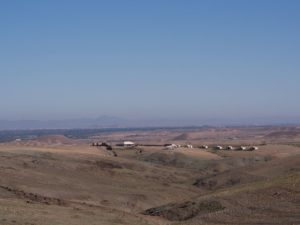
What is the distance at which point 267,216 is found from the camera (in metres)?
29.3

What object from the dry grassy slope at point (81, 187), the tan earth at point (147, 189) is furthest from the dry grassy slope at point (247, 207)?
the dry grassy slope at point (81, 187)

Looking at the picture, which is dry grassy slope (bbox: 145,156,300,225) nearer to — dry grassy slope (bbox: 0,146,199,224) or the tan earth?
the tan earth

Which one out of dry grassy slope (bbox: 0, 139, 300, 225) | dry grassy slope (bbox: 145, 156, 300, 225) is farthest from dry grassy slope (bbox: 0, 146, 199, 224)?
dry grassy slope (bbox: 145, 156, 300, 225)

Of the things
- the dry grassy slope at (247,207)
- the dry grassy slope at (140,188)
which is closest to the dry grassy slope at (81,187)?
the dry grassy slope at (140,188)

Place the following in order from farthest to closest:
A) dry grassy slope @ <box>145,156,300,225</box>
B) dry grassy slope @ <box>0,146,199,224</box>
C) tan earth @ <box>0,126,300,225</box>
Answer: dry grassy slope @ <box>0,146,199,224</box> → tan earth @ <box>0,126,300,225</box> → dry grassy slope @ <box>145,156,300,225</box>

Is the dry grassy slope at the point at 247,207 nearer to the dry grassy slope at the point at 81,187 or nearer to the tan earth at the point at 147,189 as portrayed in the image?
the tan earth at the point at 147,189

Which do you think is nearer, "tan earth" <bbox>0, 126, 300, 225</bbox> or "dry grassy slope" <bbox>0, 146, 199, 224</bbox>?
"tan earth" <bbox>0, 126, 300, 225</bbox>

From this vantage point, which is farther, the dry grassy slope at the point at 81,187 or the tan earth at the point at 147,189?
the dry grassy slope at the point at 81,187

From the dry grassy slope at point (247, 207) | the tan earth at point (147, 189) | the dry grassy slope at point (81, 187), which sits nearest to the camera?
the dry grassy slope at point (247, 207)

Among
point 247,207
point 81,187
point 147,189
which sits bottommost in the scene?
point 147,189

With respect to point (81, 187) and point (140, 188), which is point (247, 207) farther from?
point (140, 188)

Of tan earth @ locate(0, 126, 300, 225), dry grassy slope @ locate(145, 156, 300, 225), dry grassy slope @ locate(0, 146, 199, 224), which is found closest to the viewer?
dry grassy slope @ locate(145, 156, 300, 225)

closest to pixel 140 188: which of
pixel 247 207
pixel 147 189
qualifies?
pixel 147 189

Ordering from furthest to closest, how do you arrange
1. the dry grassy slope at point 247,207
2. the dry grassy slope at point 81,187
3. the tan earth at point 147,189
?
1. the dry grassy slope at point 81,187
2. the tan earth at point 147,189
3. the dry grassy slope at point 247,207
